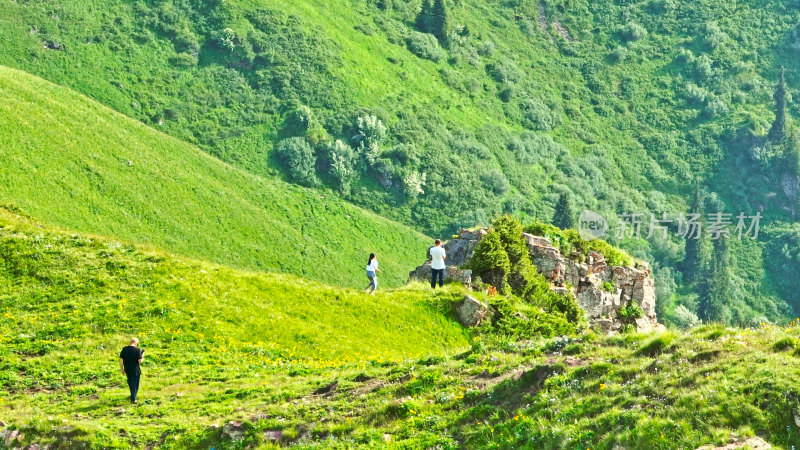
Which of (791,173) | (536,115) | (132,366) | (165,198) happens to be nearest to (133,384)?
(132,366)

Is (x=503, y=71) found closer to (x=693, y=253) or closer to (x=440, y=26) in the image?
(x=440, y=26)

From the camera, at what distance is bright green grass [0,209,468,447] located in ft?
91.7

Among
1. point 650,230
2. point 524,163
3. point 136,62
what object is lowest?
point 650,230

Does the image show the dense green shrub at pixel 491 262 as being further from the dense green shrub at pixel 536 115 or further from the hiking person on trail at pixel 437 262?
the dense green shrub at pixel 536 115

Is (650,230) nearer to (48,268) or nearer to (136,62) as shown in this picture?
(136,62)

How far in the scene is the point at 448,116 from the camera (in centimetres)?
15325

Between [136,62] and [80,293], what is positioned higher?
[136,62]

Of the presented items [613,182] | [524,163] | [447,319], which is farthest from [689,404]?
[613,182]

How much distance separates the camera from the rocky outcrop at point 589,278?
1861 inches

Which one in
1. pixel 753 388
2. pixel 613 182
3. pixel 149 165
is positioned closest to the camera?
pixel 753 388

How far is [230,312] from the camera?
126 ft

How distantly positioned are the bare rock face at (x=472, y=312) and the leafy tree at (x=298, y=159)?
84812 millimetres

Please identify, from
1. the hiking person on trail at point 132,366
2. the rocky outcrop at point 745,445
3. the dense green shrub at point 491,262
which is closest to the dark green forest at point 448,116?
the dense green shrub at point 491,262

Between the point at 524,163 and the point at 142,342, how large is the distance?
127436 mm
